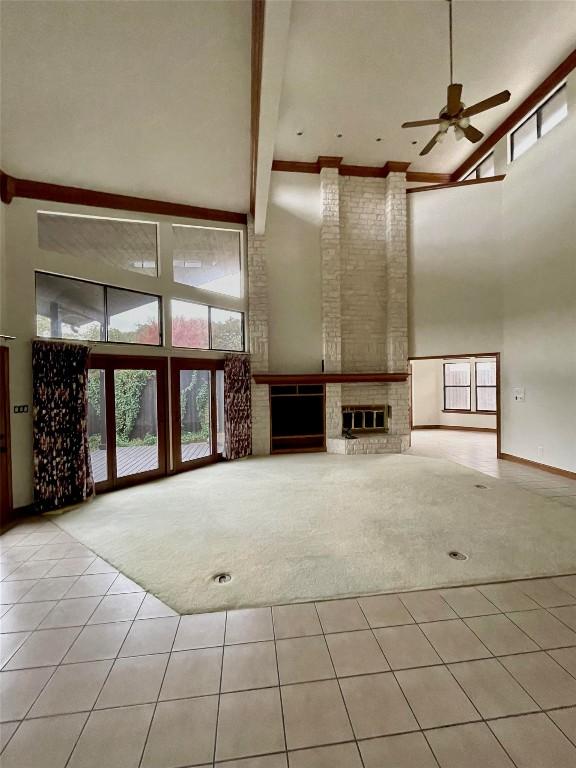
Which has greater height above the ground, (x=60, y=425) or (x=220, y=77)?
(x=220, y=77)

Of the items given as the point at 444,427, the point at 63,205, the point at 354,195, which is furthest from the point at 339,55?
the point at 444,427

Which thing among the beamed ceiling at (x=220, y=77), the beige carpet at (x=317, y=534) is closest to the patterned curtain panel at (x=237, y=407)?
the beige carpet at (x=317, y=534)

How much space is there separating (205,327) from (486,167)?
22.4ft

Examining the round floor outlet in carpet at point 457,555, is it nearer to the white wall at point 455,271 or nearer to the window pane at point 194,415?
the window pane at point 194,415

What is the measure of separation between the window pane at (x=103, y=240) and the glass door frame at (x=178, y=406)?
5.18ft

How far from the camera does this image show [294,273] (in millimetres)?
7836

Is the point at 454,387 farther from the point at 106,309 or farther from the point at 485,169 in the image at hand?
the point at 106,309

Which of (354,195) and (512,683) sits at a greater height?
(354,195)

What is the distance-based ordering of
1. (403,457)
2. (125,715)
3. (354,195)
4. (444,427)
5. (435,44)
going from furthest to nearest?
(444,427) < (354,195) < (403,457) < (435,44) < (125,715)

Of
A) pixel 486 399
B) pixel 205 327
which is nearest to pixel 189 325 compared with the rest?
pixel 205 327

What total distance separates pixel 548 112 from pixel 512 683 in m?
8.11

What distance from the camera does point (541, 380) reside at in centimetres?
617

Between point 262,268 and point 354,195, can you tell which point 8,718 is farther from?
point 354,195

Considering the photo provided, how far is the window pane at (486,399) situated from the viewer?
1059cm
